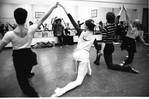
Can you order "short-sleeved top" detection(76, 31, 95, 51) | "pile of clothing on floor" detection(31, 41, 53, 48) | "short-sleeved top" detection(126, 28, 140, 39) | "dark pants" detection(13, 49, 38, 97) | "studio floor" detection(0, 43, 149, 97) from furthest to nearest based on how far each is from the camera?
"pile of clothing on floor" detection(31, 41, 53, 48), "short-sleeved top" detection(126, 28, 140, 39), "short-sleeved top" detection(76, 31, 95, 51), "studio floor" detection(0, 43, 149, 97), "dark pants" detection(13, 49, 38, 97)

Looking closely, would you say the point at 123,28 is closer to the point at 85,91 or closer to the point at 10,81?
the point at 85,91

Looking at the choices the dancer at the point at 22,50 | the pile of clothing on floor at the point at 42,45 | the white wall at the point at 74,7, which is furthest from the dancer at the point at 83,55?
the white wall at the point at 74,7

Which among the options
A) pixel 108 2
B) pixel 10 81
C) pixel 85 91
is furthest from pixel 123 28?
pixel 10 81

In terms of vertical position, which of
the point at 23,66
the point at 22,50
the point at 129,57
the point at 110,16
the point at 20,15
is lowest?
the point at 129,57

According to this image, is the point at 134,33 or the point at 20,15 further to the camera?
the point at 134,33

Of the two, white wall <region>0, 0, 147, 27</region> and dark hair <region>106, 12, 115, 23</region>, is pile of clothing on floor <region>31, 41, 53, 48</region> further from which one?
dark hair <region>106, 12, 115, 23</region>

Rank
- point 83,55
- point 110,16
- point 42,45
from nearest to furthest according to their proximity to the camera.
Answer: point 83,55, point 110,16, point 42,45

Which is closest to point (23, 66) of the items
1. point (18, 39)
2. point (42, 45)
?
point (18, 39)

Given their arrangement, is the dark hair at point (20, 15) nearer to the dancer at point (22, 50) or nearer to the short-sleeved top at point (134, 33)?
the dancer at point (22, 50)

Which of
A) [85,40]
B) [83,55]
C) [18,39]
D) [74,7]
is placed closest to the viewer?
[18,39]

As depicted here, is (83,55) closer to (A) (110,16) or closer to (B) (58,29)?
(A) (110,16)

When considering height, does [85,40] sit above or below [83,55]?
above

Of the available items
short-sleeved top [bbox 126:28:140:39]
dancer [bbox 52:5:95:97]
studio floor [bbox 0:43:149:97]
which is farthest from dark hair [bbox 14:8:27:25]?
short-sleeved top [bbox 126:28:140:39]

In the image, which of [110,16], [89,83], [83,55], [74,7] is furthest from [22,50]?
[74,7]
